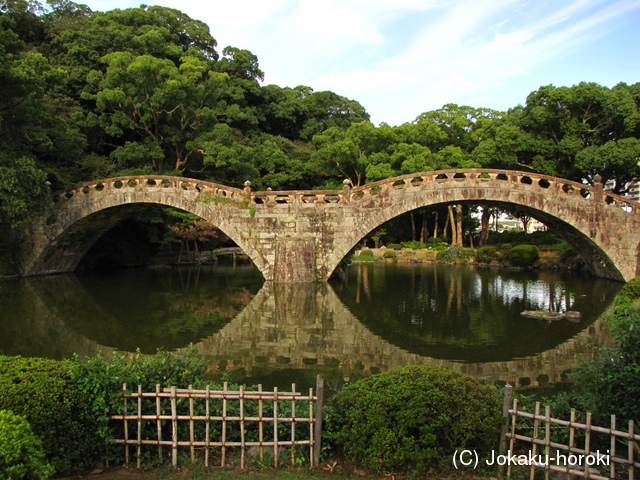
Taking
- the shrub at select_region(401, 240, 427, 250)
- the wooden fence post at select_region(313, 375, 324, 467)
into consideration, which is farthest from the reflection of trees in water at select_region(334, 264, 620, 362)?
the shrub at select_region(401, 240, 427, 250)

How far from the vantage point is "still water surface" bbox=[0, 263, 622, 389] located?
28.3ft

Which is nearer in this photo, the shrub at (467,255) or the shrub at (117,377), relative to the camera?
the shrub at (117,377)

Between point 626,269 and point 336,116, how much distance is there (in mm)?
38776

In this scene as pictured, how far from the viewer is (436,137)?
3538 centimetres

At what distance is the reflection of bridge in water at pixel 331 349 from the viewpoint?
8.24m

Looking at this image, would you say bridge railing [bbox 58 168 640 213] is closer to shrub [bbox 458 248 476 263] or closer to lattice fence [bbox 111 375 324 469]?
shrub [bbox 458 248 476 263]

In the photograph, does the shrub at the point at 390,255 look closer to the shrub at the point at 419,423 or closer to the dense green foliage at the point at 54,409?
the shrub at the point at 419,423

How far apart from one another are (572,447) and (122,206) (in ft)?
71.8

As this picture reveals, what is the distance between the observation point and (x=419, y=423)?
4324 mm

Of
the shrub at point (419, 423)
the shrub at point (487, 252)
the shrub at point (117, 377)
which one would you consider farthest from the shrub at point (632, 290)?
the shrub at point (487, 252)

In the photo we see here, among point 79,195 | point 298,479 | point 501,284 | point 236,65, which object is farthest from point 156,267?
point 298,479

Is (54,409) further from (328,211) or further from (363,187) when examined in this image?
(363,187)

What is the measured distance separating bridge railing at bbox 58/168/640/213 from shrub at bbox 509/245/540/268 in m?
7.23

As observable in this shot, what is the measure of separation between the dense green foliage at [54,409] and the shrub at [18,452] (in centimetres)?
58
